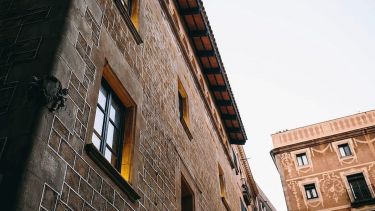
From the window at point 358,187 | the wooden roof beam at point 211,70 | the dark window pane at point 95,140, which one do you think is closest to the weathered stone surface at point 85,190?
the dark window pane at point 95,140

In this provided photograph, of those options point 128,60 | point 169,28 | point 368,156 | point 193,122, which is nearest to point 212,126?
point 193,122

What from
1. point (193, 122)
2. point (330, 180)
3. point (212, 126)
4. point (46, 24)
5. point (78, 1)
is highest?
point (330, 180)

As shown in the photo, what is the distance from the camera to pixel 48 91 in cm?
365

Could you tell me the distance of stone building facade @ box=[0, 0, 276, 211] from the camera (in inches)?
135

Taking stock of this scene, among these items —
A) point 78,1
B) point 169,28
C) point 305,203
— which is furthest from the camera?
point 305,203

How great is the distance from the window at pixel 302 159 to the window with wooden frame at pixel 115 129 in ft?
71.0

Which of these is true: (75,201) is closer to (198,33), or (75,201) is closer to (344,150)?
(198,33)

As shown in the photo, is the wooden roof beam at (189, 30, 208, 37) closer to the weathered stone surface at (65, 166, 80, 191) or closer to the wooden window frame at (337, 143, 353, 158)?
the weathered stone surface at (65, 166, 80, 191)

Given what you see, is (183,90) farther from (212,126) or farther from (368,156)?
(368,156)

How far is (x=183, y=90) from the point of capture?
34.0 ft

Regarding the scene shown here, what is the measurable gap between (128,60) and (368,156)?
2206cm

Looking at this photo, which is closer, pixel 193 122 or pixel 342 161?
pixel 193 122

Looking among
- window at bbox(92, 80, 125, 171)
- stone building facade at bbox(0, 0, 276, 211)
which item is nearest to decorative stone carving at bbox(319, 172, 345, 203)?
stone building facade at bbox(0, 0, 276, 211)

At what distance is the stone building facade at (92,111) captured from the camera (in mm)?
3434
